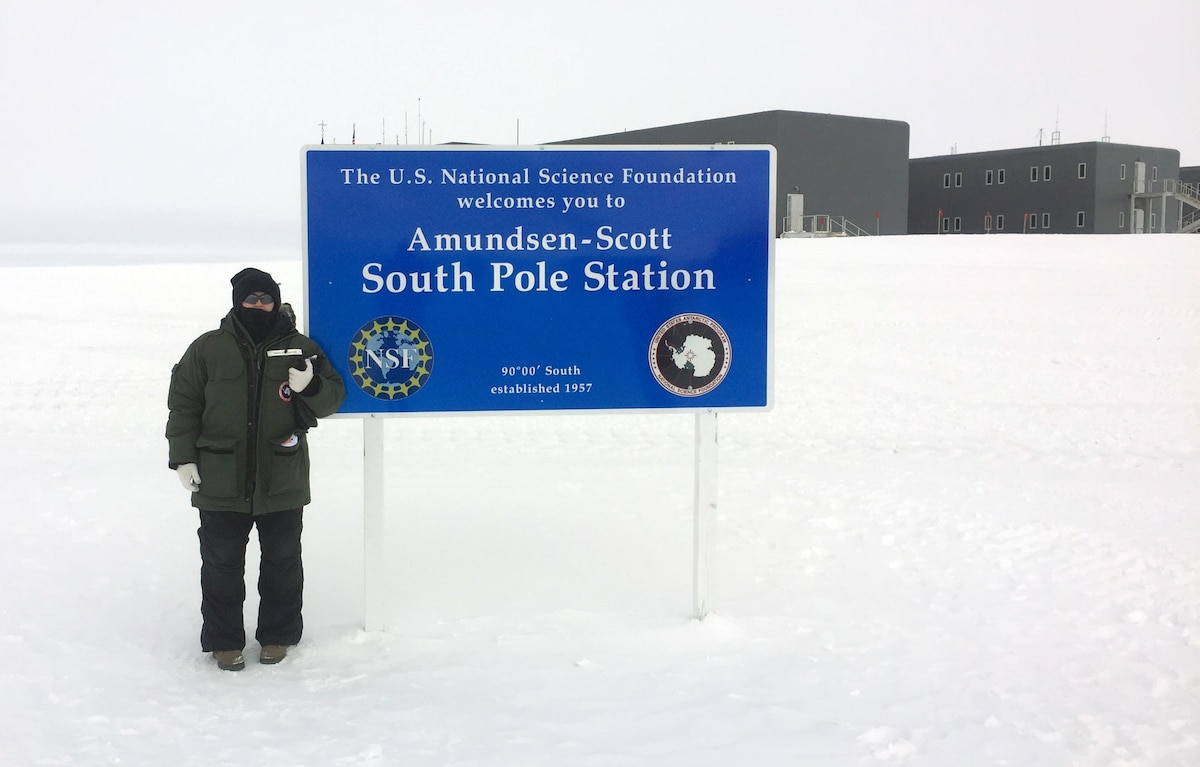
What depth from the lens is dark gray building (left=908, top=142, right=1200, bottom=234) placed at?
50.6 metres

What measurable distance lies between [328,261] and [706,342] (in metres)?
1.97

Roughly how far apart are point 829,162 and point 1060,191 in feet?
44.2

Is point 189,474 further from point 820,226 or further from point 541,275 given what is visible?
point 820,226

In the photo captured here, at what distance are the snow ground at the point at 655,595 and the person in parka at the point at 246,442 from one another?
34 cm

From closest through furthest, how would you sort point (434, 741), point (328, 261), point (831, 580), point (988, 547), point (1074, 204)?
1. point (434, 741)
2. point (328, 261)
3. point (831, 580)
4. point (988, 547)
5. point (1074, 204)

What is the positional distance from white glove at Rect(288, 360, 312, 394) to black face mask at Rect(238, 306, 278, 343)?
22cm

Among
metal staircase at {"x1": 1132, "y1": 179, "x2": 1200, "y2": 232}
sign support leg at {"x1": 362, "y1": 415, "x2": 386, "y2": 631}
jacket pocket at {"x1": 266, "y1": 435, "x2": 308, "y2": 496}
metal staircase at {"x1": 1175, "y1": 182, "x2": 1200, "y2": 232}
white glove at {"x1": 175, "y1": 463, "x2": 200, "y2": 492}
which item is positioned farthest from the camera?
metal staircase at {"x1": 1175, "y1": 182, "x2": 1200, "y2": 232}

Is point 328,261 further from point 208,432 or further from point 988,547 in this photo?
point 988,547

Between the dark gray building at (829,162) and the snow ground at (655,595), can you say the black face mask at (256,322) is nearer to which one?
the snow ground at (655,595)

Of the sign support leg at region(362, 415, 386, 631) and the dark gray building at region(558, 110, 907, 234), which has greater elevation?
the dark gray building at region(558, 110, 907, 234)

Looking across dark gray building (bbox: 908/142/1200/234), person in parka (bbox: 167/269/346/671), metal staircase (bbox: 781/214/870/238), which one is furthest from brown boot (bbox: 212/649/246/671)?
dark gray building (bbox: 908/142/1200/234)

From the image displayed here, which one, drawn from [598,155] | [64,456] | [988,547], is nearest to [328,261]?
[598,155]

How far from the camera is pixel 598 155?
18.3 ft

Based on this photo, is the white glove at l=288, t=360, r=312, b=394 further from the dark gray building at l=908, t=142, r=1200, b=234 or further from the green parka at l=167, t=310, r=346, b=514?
the dark gray building at l=908, t=142, r=1200, b=234
